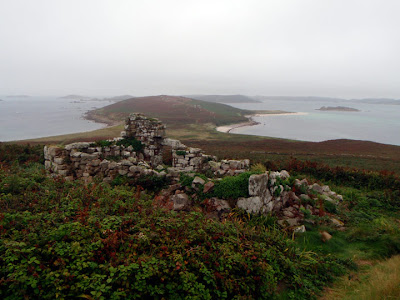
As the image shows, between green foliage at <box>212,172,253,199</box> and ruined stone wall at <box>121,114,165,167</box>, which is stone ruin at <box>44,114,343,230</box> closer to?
ruined stone wall at <box>121,114,165,167</box>

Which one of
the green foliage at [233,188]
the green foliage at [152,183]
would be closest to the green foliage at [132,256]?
the green foliage at [233,188]

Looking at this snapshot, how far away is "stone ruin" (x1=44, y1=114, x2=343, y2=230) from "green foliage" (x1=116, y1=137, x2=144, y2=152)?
8 cm

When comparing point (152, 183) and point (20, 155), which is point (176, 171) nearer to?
point (152, 183)

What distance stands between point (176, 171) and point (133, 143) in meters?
5.27

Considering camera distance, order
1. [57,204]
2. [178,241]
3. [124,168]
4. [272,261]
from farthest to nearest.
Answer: [124,168]
[57,204]
[272,261]
[178,241]

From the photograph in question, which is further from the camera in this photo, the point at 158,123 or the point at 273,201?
the point at 158,123

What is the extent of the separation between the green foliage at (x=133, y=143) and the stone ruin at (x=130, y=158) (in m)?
0.07

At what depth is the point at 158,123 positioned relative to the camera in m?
15.2

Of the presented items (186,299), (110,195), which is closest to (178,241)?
(186,299)

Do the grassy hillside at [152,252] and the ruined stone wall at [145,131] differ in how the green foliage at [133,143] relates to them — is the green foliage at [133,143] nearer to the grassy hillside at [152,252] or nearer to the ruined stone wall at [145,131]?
the ruined stone wall at [145,131]

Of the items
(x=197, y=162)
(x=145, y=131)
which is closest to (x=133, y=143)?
(x=145, y=131)

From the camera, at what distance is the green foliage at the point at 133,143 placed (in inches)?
568

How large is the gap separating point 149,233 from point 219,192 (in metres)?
4.27

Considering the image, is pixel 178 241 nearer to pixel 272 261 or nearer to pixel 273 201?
pixel 272 261
